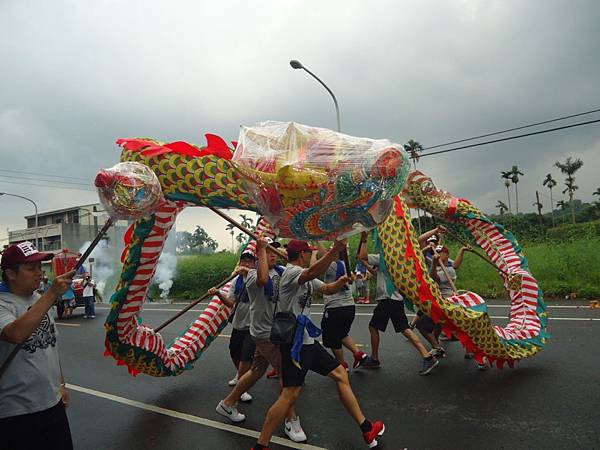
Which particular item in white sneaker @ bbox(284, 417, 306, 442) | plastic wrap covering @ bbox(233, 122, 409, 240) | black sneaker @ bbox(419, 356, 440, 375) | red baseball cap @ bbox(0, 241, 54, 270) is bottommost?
white sneaker @ bbox(284, 417, 306, 442)

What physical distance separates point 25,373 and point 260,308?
80.1 inches

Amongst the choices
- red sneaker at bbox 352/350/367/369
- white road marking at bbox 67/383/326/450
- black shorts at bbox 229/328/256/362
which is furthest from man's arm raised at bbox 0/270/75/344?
red sneaker at bbox 352/350/367/369

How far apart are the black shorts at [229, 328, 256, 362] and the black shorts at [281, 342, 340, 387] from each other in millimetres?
1274

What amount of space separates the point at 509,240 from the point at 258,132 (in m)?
4.51

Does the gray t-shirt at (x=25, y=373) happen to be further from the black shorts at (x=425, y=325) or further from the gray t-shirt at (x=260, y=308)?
the black shorts at (x=425, y=325)

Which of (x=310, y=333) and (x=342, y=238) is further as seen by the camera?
(x=310, y=333)

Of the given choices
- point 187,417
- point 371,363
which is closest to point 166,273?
point 371,363

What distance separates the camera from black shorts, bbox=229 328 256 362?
4.94m

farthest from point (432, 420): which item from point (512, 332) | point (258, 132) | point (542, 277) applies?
point (542, 277)

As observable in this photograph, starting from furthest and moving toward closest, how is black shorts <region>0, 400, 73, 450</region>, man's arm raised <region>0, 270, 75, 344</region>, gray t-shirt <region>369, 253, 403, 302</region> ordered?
gray t-shirt <region>369, 253, 403, 302</region> → black shorts <region>0, 400, 73, 450</region> → man's arm raised <region>0, 270, 75, 344</region>

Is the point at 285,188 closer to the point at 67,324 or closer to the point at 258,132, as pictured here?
the point at 258,132

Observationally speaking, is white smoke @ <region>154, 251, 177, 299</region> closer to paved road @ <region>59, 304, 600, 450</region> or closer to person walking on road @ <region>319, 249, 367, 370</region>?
paved road @ <region>59, 304, 600, 450</region>

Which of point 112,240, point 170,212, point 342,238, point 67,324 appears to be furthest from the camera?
point 112,240

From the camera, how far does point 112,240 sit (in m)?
33.8
